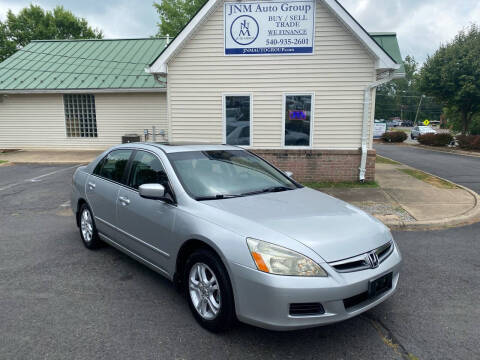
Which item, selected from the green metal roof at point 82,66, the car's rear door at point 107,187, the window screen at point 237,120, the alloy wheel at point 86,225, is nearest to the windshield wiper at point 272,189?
the car's rear door at point 107,187

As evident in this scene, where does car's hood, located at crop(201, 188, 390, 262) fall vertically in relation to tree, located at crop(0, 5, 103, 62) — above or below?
below

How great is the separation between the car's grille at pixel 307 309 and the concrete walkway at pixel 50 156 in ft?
42.1

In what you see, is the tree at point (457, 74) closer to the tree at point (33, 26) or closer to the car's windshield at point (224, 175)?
the car's windshield at point (224, 175)

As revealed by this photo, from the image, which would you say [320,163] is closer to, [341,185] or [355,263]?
[341,185]

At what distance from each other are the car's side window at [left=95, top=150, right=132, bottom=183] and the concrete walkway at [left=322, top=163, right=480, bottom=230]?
4.40 metres

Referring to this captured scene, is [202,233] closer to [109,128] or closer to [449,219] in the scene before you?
[449,219]

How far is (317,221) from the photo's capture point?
3.10 meters

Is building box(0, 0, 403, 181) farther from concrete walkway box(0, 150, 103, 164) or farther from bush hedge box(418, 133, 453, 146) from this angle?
bush hedge box(418, 133, 453, 146)

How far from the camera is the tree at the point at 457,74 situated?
23641 millimetres

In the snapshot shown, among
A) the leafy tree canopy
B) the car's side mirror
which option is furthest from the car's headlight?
the leafy tree canopy

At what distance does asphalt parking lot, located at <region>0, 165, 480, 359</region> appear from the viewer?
112 inches

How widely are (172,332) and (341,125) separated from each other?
314 inches

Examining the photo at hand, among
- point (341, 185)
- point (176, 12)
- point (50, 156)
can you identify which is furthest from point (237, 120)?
point (176, 12)

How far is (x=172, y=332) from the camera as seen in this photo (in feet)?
10.1
